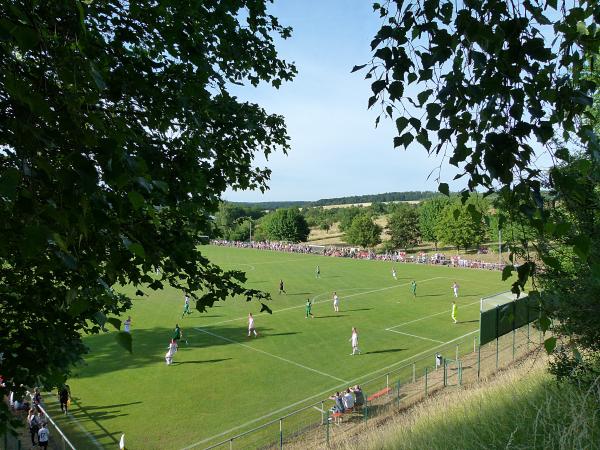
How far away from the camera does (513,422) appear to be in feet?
20.6

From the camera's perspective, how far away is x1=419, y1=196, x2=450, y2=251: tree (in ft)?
269

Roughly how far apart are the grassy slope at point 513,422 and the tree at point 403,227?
72781mm

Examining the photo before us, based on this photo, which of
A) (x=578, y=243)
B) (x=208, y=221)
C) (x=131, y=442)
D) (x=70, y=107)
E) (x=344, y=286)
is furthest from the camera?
(x=344, y=286)

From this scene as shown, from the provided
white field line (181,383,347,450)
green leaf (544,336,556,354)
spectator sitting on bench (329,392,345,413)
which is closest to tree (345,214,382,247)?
white field line (181,383,347,450)

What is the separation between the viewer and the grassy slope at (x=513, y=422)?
5.19 m

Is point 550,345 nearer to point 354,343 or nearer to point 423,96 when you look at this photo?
point 423,96

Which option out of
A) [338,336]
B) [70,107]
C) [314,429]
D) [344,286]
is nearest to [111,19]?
[70,107]

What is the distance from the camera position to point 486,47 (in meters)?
2.89

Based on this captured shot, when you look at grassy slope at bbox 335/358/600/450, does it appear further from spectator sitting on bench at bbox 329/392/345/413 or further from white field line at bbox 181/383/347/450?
white field line at bbox 181/383/347/450

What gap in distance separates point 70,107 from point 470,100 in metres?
2.54

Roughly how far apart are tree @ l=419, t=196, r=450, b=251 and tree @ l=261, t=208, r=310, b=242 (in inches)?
1106

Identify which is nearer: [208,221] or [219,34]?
[208,221]

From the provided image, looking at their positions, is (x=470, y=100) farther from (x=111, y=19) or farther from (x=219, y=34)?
(x=219, y=34)

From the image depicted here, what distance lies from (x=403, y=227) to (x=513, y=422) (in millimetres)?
76892
